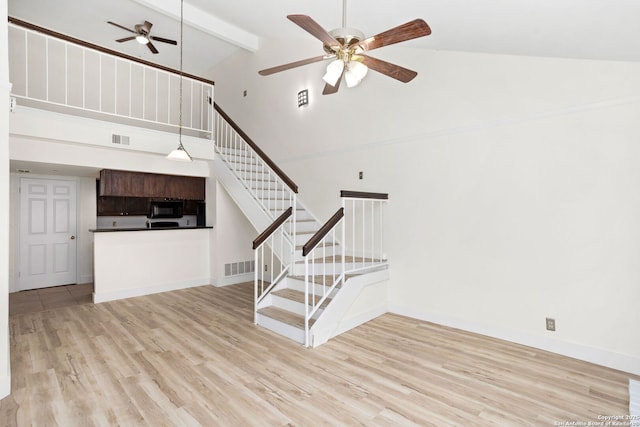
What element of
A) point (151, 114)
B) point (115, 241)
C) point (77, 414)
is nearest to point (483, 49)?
point (77, 414)

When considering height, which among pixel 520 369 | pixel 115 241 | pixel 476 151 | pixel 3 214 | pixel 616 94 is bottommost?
pixel 520 369

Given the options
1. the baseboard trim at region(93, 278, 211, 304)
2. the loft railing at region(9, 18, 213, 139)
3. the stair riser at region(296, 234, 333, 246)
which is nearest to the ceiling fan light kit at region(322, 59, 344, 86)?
the stair riser at region(296, 234, 333, 246)

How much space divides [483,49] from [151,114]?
6856mm

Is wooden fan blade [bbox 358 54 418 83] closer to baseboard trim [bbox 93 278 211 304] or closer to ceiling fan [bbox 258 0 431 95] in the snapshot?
ceiling fan [bbox 258 0 431 95]

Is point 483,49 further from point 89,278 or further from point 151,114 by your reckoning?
point 89,278

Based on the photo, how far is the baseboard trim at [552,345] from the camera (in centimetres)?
280

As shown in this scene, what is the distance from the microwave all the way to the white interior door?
4.42 ft

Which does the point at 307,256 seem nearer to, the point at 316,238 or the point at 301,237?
the point at 316,238

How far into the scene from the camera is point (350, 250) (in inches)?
189

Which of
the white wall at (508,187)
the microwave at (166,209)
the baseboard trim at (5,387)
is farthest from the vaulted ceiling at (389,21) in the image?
Answer: the baseboard trim at (5,387)

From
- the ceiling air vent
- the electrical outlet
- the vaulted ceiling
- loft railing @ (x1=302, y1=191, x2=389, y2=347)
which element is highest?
the vaulted ceiling

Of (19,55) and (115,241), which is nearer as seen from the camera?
(115,241)

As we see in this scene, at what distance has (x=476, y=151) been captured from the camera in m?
3.60

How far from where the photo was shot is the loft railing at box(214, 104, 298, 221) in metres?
5.12
